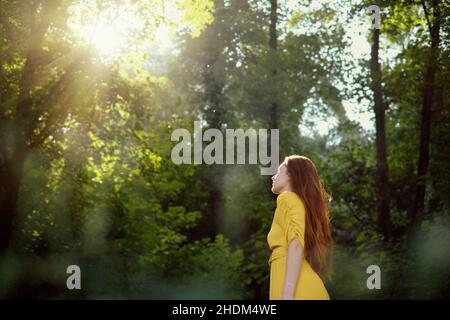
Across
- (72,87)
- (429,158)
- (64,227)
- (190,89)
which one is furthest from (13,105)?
(190,89)

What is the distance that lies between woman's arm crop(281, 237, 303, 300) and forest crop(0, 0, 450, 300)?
1081 centimetres

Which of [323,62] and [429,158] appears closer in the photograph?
[429,158]

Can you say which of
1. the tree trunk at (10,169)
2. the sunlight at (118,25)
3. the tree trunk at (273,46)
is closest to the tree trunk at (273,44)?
the tree trunk at (273,46)

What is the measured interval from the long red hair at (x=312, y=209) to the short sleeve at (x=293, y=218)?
0.05m

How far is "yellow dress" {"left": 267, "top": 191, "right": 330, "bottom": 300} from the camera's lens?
4.56 metres

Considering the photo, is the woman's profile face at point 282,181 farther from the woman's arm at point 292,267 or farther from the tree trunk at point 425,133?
the tree trunk at point 425,133

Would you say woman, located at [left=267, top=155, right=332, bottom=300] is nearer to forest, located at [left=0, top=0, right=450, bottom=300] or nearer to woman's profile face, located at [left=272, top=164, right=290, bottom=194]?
woman's profile face, located at [left=272, top=164, right=290, bottom=194]

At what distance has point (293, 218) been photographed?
4.61 m

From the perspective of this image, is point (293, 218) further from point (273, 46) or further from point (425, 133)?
point (273, 46)

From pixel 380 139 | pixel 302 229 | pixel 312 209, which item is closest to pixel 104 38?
pixel 380 139

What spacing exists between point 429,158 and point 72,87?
9.24 m

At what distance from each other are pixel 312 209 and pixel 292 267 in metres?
0.48

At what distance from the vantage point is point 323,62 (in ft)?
70.0

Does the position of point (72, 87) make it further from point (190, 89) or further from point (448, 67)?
point (190, 89)
